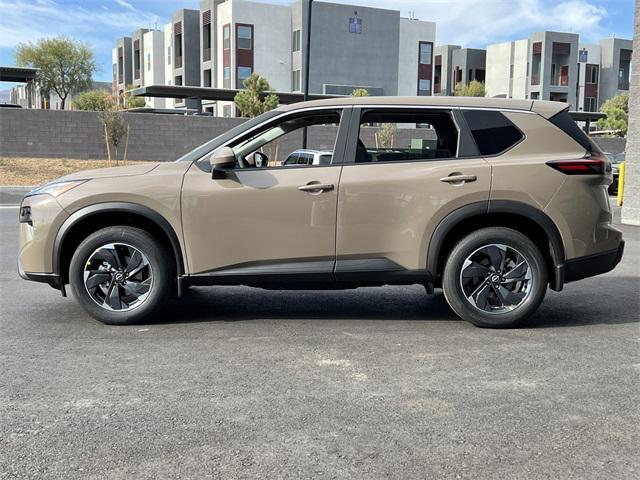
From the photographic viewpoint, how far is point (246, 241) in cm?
562

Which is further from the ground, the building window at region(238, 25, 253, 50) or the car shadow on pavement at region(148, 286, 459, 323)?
the building window at region(238, 25, 253, 50)

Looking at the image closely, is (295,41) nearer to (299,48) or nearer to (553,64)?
(299,48)

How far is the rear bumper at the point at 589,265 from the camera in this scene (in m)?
5.73

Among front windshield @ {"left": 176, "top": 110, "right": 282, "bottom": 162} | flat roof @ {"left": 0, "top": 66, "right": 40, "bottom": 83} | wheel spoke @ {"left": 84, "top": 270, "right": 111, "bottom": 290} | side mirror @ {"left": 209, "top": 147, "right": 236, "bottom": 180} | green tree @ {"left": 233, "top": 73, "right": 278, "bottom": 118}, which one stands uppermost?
flat roof @ {"left": 0, "top": 66, "right": 40, "bottom": 83}

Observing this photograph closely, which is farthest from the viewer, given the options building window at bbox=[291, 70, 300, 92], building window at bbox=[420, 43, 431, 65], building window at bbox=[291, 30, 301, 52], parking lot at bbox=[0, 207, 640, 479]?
building window at bbox=[420, 43, 431, 65]

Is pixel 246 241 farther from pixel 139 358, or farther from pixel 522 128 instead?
pixel 522 128

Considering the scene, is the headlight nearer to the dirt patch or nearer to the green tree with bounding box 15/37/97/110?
the dirt patch

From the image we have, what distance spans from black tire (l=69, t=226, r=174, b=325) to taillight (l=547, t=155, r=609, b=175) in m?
3.27

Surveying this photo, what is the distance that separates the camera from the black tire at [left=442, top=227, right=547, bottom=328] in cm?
566

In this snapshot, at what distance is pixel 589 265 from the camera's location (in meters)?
5.78

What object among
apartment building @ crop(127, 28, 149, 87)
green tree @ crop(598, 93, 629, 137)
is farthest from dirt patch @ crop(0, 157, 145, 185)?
apartment building @ crop(127, 28, 149, 87)

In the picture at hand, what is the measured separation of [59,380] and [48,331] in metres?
1.36

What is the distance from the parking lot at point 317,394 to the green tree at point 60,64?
2522 inches

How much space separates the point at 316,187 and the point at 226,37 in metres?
54.9
